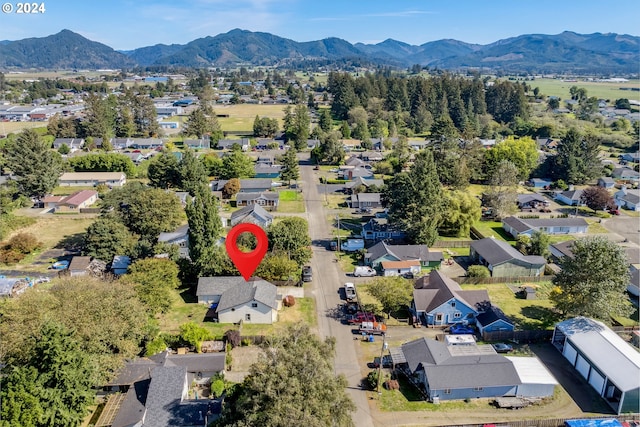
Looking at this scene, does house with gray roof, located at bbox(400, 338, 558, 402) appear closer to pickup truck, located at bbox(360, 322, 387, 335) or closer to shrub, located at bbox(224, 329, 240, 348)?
pickup truck, located at bbox(360, 322, 387, 335)

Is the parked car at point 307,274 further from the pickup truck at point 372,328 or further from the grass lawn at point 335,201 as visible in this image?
the grass lawn at point 335,201

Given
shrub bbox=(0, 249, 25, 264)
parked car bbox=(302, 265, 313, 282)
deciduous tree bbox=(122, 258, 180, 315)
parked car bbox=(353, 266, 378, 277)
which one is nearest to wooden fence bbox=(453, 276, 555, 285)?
parked car bbox=(353, 266, 378, 277)

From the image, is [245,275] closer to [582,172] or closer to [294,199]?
[294,199]

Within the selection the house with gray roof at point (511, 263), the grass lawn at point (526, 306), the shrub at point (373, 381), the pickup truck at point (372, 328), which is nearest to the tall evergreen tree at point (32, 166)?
the pickup truck at point (372, 328)

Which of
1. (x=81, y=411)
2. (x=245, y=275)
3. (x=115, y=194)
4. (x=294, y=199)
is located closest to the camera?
(x=81, y=411)

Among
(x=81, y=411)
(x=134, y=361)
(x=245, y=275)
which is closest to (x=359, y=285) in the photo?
(x=245, y=275)

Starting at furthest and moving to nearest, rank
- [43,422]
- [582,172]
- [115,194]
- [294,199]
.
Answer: [582,172] < [294,199] < [115,194] < [43,422]
